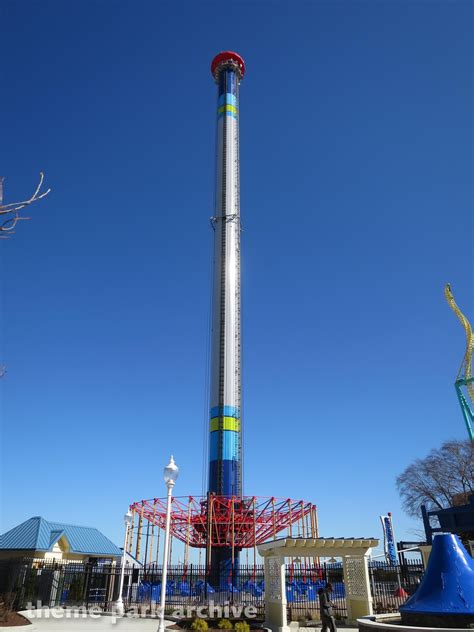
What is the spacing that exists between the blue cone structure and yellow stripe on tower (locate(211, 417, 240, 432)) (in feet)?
113

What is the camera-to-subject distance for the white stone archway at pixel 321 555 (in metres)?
18.5

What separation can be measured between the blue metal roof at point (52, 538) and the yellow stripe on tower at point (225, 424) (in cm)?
1335

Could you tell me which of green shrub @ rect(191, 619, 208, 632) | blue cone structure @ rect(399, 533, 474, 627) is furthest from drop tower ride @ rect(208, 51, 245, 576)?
blue cone structure @ rect(399, 533, 474, 627)

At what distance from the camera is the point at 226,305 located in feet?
166

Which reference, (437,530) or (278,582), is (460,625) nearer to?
(278,582)

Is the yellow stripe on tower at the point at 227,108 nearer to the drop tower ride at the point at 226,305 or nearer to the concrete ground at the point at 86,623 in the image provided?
the drop tower ride at the point at 226,305

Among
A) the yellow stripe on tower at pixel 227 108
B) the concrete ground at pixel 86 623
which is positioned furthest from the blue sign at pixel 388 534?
the yellow stripe on tower at pixel 227 108

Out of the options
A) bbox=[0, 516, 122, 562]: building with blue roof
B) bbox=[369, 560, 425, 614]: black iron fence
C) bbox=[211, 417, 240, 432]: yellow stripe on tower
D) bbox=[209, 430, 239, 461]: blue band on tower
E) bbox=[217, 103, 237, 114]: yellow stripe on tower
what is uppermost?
bbox=[217, 103, 237, 114]: yellow stripe on tower

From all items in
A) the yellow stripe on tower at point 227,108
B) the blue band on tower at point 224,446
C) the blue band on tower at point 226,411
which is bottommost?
the blue band on tower at point 224,446

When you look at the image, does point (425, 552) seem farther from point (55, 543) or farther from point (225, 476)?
point (55, 543)

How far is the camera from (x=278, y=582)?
1888 cm

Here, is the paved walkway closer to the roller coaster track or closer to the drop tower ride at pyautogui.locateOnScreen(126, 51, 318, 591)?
the drop tower ride at pyautogui.locateOnScreen(126, 51, 318, 591)

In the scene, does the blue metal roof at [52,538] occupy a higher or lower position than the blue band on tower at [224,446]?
lower

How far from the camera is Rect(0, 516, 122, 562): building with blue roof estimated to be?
110 feet
